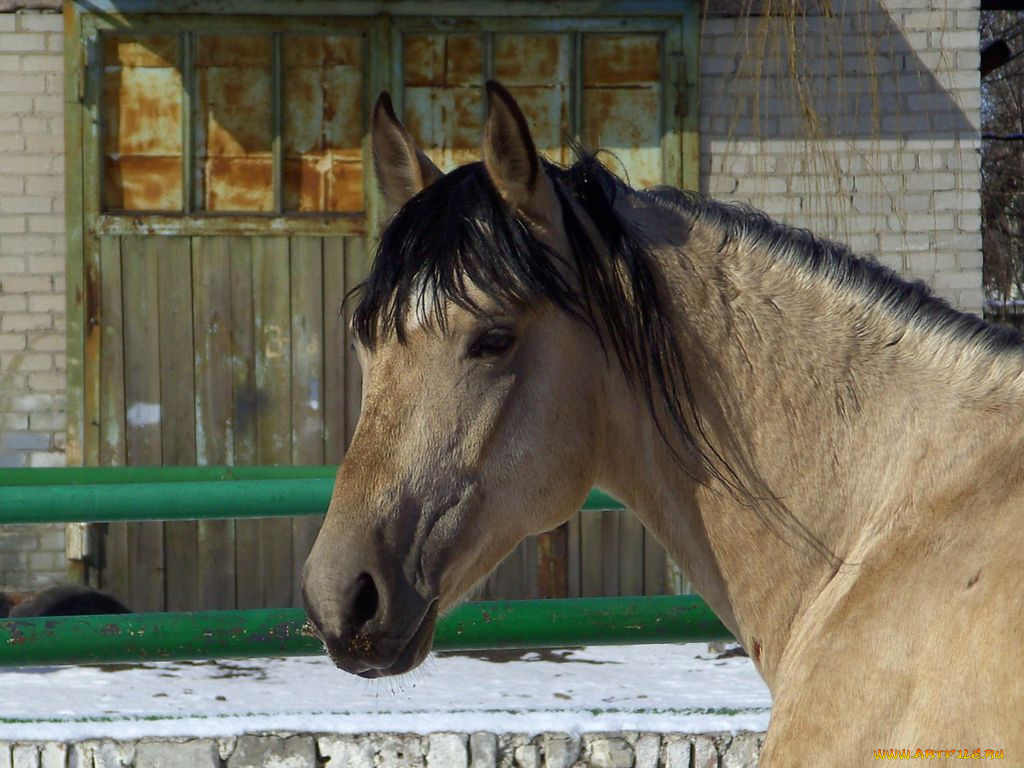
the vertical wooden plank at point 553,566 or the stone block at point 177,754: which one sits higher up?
the stone block at point 177,754

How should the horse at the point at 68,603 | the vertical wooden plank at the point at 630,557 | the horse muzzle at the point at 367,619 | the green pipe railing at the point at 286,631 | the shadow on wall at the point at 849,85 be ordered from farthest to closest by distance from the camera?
the vertical wooden plank at the point at 630,557, the shadow on wall at the point at 849,85, the horse at the point at 68,603, the green pipe railing at the point at 286,631, the horse muzzle at the point at 367,619

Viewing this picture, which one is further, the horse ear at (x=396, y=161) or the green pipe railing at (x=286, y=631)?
the green pipe railing at (x=286, y=631)

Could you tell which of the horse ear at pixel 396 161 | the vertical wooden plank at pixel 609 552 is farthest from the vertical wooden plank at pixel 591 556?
the horse ear at pixel 396 161

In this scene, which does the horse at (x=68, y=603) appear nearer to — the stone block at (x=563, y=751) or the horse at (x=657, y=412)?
the stone block at (x=563, y=751)

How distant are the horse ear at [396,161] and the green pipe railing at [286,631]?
1.16 meters

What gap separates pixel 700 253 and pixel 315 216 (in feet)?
15.4

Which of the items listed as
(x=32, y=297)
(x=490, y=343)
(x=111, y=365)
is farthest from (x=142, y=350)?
(x=490, y=343)

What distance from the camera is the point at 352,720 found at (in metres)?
3.32

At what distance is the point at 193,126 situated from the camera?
21.1 ft

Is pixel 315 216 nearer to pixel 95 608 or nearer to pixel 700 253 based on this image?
pixel 95 608

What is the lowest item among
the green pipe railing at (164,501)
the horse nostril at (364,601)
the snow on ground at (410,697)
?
the snow on ground at (410,697)

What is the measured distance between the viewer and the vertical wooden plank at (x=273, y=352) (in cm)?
653

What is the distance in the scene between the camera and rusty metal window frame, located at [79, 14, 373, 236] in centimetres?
640

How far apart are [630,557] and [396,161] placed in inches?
185
